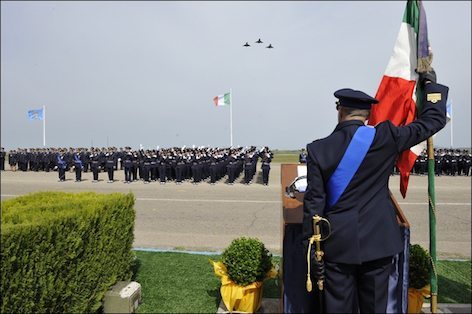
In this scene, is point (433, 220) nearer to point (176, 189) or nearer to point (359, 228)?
point (359, 228)

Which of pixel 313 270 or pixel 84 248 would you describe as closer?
pixel 313 270

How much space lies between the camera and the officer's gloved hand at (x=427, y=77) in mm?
3596

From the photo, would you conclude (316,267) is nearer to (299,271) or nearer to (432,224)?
(299,271)

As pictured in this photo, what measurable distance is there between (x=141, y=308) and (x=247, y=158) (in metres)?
15.5

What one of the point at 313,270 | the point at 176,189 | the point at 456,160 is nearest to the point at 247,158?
the point at 176,189

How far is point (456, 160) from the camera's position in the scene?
2455 cm

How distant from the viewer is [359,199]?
115 inches

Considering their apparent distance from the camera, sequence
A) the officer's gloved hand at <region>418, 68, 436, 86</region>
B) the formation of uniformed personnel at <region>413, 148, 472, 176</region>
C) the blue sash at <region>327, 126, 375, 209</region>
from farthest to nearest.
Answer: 1. the formation of uniformed personnel at <region>413, 148, 472, 176</region>
2. the officer's gloved hand at <region>418, 68, 436, 86</region>
3. the blue sash at <region>327, 126, 375, 209</region>

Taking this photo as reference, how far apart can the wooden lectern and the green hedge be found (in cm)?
197

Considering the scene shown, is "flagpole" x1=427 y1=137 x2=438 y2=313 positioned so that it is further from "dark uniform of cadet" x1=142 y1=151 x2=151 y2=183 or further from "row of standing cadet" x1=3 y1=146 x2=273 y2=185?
"dark uniform of cadet" x1=142 y1=151 x2=151 y2=183

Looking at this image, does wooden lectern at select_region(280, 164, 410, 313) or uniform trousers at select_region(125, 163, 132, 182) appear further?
uniform trousers at select_region(125, 163, 132, 182)

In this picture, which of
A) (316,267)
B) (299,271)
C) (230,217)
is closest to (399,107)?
(299,271)

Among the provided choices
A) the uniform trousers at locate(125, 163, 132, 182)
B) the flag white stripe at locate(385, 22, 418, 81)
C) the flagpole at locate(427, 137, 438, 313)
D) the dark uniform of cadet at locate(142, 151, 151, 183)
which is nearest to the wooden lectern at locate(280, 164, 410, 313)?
the flagpole at locate(427, 137, 438, 313)

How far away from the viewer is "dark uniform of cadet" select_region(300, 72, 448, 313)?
288cm
